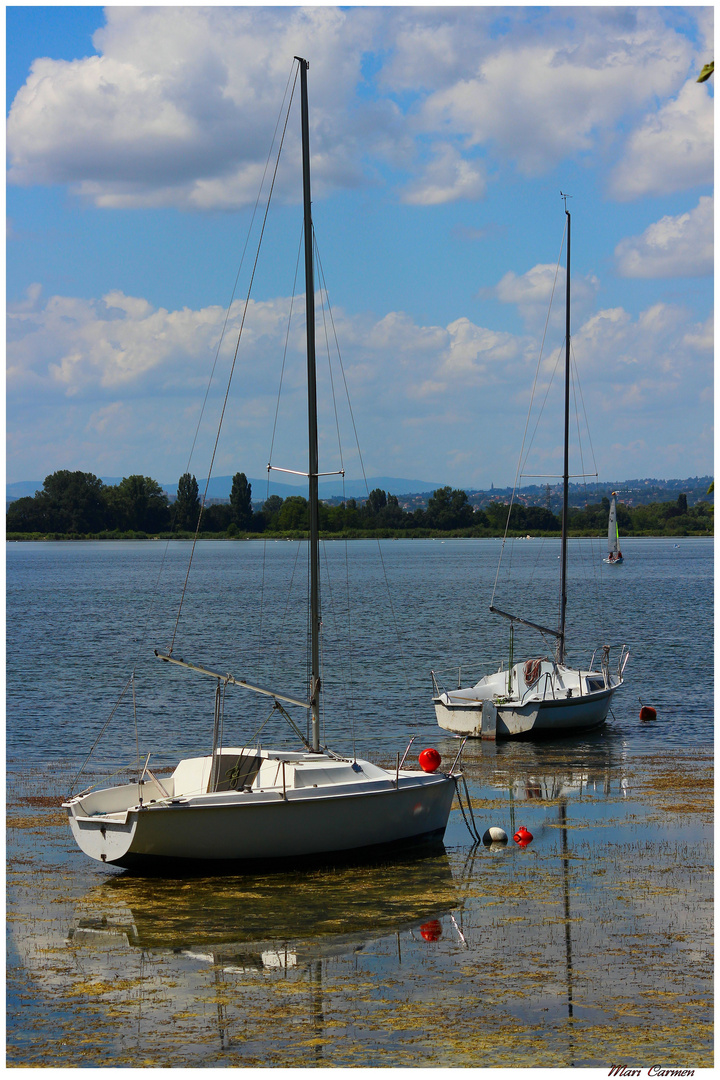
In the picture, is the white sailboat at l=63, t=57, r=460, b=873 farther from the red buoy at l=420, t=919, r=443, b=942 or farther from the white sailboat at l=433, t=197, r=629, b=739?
the white sailboat at l=433, t=197, r=629, b=739

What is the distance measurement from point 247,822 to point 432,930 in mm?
3492

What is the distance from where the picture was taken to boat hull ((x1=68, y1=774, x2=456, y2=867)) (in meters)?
16.6

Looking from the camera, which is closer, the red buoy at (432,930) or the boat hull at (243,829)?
the red buoy at (432,930)

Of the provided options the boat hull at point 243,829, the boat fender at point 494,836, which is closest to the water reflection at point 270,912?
the boat hull at point 243,829

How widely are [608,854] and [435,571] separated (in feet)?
401

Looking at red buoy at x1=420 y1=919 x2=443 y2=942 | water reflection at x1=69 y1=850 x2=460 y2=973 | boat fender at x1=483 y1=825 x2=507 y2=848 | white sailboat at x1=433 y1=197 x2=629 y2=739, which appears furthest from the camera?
white sailboat at x1=433 y1=197 x2=629 y2=739

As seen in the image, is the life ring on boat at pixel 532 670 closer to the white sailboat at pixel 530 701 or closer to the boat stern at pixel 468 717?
the white sailboat at pixel 530 701

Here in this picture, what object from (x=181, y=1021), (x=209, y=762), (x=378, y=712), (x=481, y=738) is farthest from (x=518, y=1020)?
(x=378, y=712)

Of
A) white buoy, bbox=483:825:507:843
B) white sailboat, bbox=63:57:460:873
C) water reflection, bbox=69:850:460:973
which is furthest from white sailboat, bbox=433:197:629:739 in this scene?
water reflection, bbox=69:850:460:973

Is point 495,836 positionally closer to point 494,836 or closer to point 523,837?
point 494,836

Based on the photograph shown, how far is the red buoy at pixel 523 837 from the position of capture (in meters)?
19.2

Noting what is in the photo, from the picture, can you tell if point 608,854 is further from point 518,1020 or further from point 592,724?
point 592,724

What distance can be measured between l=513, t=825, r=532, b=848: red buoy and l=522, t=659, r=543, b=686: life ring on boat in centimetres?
1085

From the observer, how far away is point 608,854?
60.3 feet
